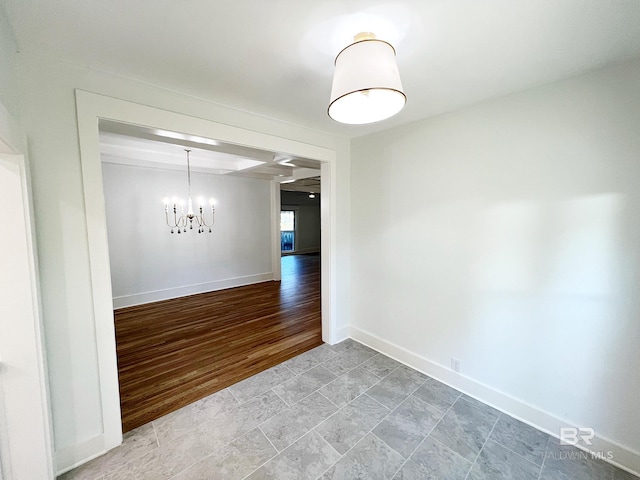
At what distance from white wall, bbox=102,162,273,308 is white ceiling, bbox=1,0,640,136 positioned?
11.4 feet

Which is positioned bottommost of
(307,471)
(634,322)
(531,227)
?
(307,471)

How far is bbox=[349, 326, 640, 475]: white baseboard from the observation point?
64.0 inches

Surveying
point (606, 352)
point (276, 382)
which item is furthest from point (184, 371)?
point (606, 352)

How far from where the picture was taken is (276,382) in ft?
8.09

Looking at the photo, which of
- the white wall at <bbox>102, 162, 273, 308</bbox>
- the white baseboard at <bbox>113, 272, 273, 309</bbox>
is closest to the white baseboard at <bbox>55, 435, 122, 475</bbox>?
the white baseboard at <bbox>113, 272, 273, 309</bbox>

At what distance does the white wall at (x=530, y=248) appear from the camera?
1.60 m

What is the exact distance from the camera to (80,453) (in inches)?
65.5

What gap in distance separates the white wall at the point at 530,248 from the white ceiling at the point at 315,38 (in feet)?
1.08

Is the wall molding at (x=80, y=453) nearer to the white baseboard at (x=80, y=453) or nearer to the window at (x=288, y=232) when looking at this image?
the white baseboard at (x=80, y=453)

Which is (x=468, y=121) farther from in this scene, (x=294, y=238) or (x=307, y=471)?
(x=294, y=238)

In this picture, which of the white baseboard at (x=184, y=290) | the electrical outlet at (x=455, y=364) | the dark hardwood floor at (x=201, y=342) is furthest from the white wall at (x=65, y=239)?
the white baseboard at (x=184, y=290)

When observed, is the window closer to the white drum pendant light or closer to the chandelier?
the chandelier

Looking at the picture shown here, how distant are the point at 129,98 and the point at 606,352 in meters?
3.55

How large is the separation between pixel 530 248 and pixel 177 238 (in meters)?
5.45
